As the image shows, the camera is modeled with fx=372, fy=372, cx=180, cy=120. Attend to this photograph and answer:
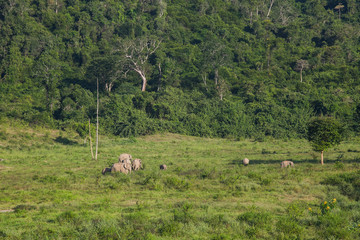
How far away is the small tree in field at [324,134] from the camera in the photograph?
87.5 feet

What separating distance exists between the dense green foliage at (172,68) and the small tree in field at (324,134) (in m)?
24.0

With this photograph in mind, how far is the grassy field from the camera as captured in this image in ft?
42.0

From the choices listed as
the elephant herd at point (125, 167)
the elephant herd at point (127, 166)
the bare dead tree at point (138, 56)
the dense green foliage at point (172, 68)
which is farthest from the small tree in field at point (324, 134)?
the bare dead tree at point (138, 56)

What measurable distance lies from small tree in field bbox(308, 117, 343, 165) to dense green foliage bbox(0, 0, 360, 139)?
2399 cm

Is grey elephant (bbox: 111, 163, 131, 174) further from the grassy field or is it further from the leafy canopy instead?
the leafy canopy

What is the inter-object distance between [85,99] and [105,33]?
22142 mm

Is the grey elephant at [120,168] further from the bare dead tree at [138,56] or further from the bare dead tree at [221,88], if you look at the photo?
the bare dead tree at [221,88]

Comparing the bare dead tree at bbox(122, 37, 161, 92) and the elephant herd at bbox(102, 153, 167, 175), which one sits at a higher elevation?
the bare dead tree at bbox(122, 37, 161, 92)

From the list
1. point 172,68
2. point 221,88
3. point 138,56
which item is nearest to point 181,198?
point 221,88

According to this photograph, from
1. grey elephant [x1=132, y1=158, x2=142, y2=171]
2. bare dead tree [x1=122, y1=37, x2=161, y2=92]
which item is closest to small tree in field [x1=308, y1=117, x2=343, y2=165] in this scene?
grey elephant [x1=132, y1=158, x2=142, y2=171]

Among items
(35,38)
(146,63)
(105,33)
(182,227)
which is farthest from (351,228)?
(105,33)

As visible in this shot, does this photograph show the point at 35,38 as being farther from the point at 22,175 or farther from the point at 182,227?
the point at 182,227

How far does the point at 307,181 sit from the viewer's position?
20828 millimetres

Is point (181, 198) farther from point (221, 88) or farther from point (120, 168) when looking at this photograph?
point (221, 88)
